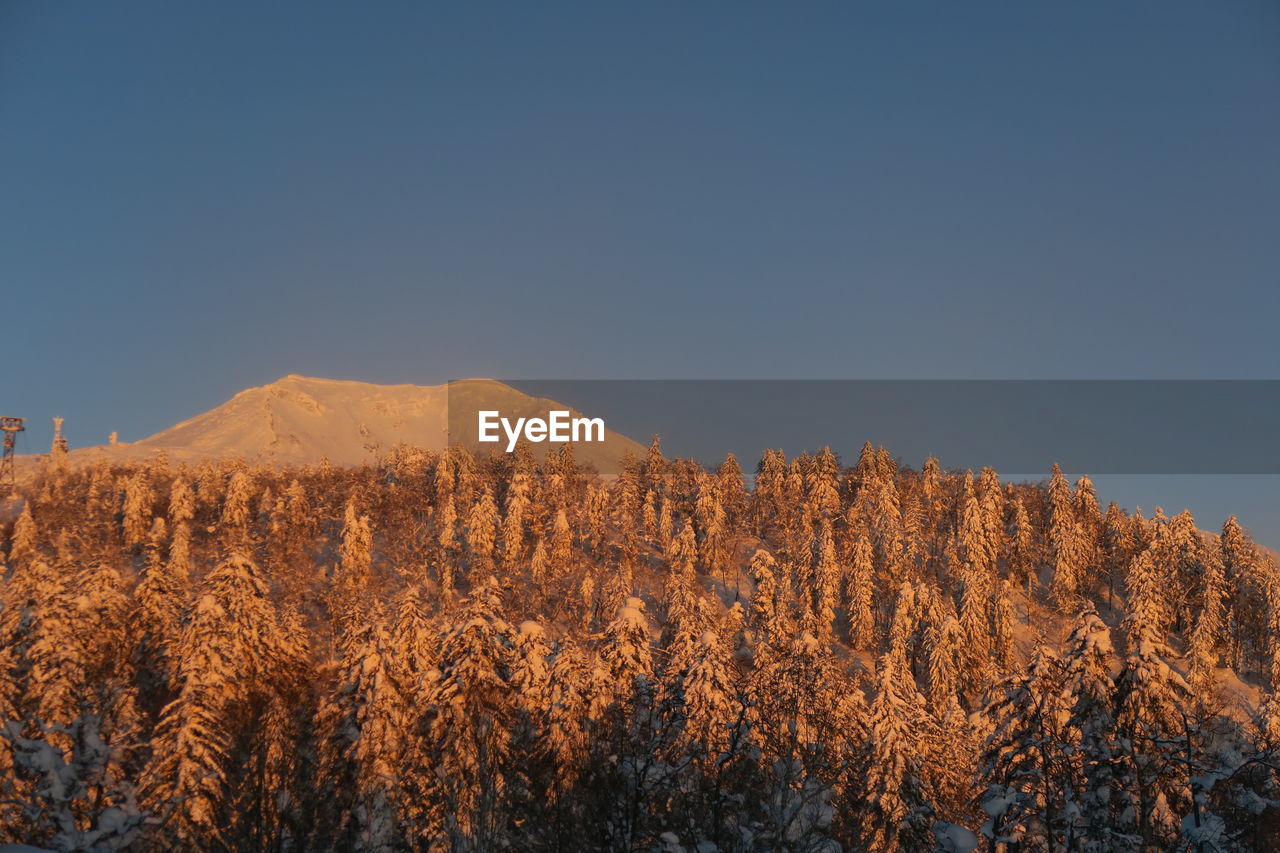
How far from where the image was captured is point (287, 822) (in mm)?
22828

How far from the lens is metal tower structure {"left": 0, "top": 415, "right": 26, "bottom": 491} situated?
5891 inches

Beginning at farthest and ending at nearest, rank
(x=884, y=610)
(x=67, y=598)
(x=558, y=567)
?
(x=558, y=567)
(x=884, y=610)
(x=67, y=598)

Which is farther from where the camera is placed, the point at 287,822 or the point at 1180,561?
the point at 1180,561

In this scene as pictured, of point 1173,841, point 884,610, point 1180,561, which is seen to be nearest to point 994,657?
point 884,610

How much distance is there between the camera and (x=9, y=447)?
155 metres

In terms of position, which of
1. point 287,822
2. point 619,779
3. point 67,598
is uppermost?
point 67,598

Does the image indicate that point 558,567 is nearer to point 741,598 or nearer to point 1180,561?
point 741,598

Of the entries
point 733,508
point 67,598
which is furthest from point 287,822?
point 733,508

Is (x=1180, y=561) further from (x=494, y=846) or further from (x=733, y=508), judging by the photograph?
(x=494, y=846)

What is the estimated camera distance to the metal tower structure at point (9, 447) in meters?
150

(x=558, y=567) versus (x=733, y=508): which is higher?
(x=733, y=508)

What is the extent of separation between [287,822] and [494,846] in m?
6.76

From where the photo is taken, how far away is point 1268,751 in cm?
1606

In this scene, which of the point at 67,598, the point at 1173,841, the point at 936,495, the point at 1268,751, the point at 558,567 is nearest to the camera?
the point at 1268,751
